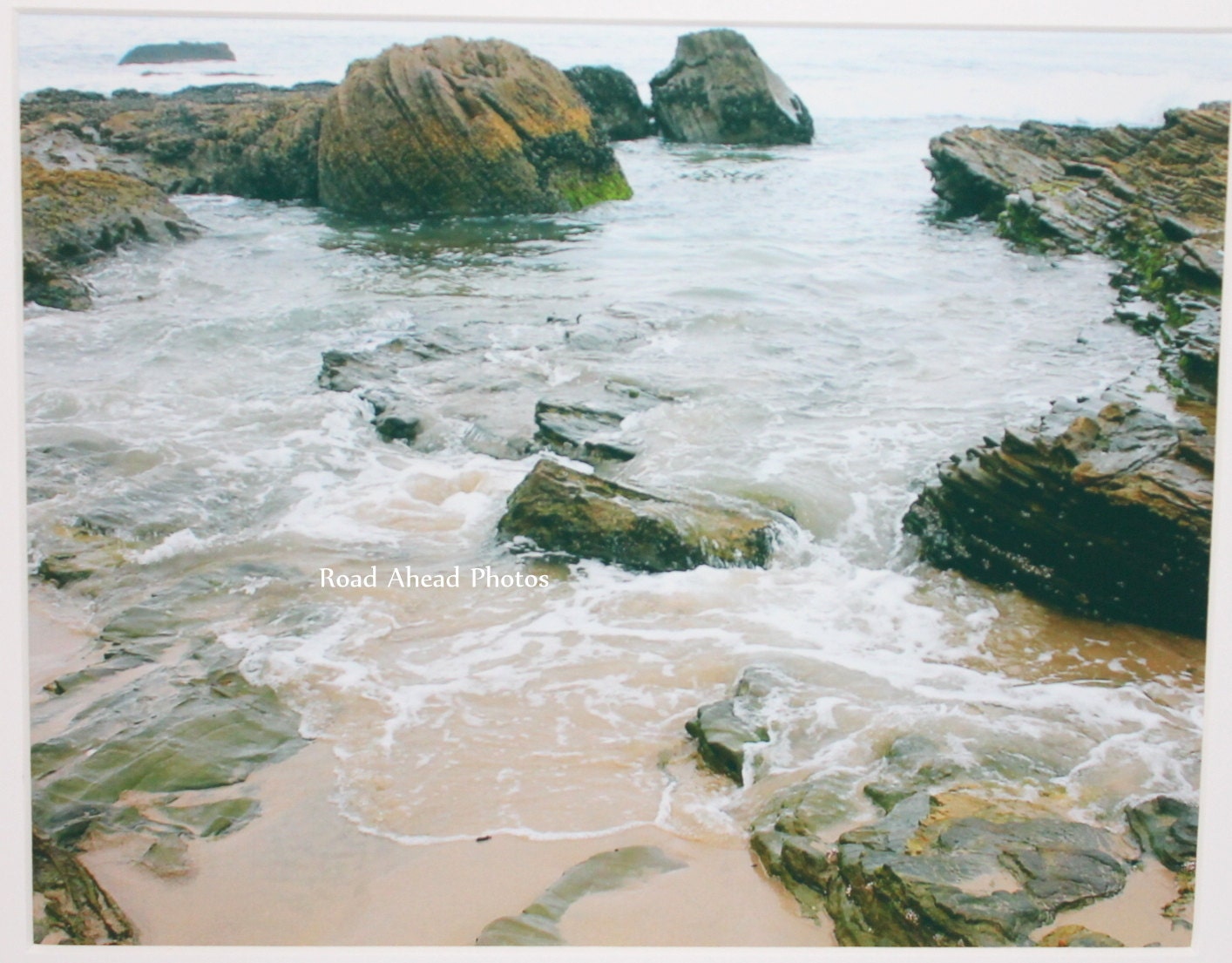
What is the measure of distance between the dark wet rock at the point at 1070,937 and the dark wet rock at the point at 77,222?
14.3ft

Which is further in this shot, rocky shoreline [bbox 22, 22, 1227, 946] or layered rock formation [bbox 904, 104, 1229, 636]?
layered rock formation [bbox 904, 104, 1229, 636]

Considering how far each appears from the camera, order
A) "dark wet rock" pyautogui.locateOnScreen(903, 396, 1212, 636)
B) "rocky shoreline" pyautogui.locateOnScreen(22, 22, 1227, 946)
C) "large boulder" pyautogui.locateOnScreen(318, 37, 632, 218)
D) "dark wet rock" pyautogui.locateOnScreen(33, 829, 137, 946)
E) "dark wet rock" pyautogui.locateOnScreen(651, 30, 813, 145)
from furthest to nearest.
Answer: "large boulder" pyautogui.locateOnScreen(318, 37, 632, 218)
"dark wet rock" pyautogui.locateOnScreen(651, 30, 813, 145)
"dark wet rock" pyautogui.locateOnScreen(903, 396, 1212, 636)
"dark wet rock" pyautogui.locateOnScreen(33, 829, 137, 946)
"rocky shoreline" pyautogui.locateOnScreen(22, 22, 1227, 946)

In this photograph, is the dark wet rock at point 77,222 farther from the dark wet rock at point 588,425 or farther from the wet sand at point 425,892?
the wet sand at point 425,892

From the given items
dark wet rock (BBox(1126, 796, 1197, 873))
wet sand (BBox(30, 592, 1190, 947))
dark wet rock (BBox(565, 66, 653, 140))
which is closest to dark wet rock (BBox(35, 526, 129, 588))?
wet sand (BBox(30, 592, 1190, 947))

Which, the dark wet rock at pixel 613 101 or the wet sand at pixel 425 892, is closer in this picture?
the wet sand at pixel 425 892

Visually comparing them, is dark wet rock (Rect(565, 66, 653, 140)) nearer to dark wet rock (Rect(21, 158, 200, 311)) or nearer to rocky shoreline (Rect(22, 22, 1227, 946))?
rocky shoreline (Rect(22, 22, 1227, 946))

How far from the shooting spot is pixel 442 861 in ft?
10.6

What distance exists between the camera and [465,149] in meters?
6.59

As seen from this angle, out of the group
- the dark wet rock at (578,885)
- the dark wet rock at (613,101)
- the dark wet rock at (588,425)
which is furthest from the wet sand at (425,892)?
the dark wet rock at (613,101)

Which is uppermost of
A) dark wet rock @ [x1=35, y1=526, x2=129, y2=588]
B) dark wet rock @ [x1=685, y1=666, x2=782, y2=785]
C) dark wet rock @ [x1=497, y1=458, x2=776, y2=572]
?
dark wet rock @ [x1=497, y1=458, x2=776, y2=572]

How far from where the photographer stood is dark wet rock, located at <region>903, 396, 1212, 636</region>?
3.85 metres

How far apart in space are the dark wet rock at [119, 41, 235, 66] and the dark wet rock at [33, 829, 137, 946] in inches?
118

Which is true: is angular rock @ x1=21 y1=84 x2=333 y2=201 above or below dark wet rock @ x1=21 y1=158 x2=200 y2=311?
above

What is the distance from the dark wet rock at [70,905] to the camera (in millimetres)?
3312
